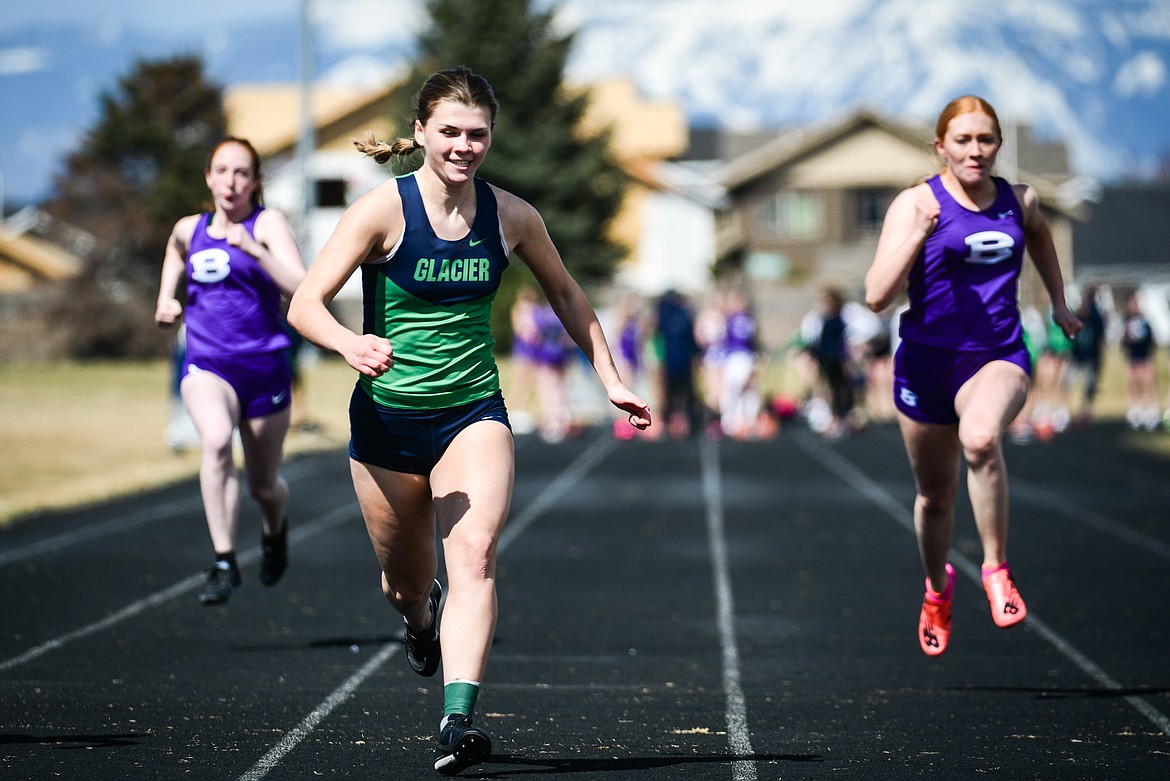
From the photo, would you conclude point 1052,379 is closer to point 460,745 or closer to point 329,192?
point 460,745

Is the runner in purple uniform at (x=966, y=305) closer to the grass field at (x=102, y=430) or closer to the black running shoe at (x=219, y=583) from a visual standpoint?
the black running shoe at (x=219, y=583)

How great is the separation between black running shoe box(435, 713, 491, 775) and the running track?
11.3 inches

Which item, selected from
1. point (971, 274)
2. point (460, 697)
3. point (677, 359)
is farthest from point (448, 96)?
point (677, 359)

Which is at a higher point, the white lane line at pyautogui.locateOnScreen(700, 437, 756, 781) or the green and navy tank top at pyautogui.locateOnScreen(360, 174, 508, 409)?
the green and navy tank top at pyautogui.locateOnScreen(360, 174, 508, 409)

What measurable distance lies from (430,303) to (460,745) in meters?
1.36

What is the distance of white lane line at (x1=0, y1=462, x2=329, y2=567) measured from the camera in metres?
11.0

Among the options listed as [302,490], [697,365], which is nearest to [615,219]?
[697,365]

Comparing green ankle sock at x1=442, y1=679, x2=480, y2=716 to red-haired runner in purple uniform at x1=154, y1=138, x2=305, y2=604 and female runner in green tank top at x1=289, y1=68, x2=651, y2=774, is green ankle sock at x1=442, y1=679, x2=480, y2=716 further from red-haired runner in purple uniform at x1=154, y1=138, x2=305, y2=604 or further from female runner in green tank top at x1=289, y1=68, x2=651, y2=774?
red-haired runner in purple uniform at x1=154, y1=138, x2=305, y2=604

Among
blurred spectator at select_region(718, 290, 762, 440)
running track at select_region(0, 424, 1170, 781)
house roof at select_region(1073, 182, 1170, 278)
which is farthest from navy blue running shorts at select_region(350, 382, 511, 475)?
house roof at select_region(1073, 182, 1170, 278)

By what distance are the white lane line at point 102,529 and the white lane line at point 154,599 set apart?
4.23 feet

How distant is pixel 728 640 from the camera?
8062mm

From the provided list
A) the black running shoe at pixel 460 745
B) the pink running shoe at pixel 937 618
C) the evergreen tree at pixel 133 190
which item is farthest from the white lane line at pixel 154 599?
the evergreen tree at pixel 133 190

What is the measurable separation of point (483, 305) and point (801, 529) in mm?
8118

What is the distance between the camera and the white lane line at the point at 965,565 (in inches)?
252
